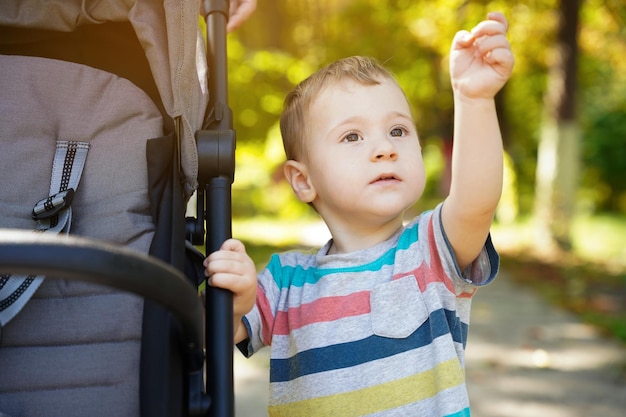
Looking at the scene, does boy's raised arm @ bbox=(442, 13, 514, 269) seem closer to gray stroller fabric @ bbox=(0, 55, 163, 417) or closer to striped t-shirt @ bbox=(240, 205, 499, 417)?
striped t-shirt @ bbox=(240, 205, 499, 417)

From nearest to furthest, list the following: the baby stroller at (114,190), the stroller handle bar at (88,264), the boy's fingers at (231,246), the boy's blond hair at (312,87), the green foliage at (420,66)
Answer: the stroller handle bar at (88,264), the baby stroller at (114,190), the boy's fingers at (231,246), the boy's blond hair at (312,87), the green foliage at (420,66)

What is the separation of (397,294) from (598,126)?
18461mm

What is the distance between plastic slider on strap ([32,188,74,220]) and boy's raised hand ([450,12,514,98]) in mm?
884

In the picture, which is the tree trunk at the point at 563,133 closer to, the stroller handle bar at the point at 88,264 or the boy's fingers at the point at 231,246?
the boy's fingers at the point at 231,246

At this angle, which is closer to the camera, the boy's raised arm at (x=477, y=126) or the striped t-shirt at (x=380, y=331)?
the boy's raised arm at (x=477, y=126)

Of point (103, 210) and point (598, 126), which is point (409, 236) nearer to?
point (103, 210)

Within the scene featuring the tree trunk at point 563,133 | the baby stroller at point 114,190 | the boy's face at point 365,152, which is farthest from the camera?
the tree trunk at point 563,133

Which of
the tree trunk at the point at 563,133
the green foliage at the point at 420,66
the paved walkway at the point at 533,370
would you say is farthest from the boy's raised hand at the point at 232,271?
the tree trunk at the point at 563,133

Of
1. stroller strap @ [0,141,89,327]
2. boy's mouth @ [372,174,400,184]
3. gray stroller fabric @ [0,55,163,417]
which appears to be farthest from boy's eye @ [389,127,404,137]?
stroller strap @ [0,141,89,327]

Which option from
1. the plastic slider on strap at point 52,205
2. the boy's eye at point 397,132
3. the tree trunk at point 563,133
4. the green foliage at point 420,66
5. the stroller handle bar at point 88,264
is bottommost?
the stroller handle bar at point 88,264

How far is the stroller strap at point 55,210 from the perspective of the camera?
1585 millimetres

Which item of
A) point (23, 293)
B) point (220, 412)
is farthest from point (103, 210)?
point (220, 412)

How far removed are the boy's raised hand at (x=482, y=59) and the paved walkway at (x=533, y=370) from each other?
2422 mm

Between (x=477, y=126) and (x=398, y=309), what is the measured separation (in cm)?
46
